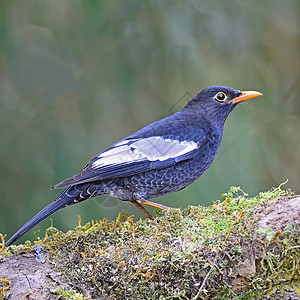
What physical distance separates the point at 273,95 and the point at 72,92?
2.39 m

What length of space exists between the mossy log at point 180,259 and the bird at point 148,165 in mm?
726

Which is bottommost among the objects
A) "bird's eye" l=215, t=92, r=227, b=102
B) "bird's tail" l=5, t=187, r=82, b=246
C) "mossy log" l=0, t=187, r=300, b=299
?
"mossy log" l=0, t=187, r=300, b=299

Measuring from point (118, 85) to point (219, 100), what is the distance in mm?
1304

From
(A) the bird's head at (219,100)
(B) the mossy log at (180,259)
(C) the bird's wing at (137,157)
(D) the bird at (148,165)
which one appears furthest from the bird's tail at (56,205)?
(A) the bird's head at (219,100)

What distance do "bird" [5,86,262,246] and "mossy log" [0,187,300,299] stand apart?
2.38 feet

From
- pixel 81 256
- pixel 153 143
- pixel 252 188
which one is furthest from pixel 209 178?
pixel 81 256

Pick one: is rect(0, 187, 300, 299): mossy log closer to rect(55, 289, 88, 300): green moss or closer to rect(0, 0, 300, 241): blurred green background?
rect(55, 289, 88, 300): green moss

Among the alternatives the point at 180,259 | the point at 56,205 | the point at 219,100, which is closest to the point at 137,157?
the point at 56,205

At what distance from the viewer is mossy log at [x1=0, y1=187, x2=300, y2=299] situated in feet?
8.10

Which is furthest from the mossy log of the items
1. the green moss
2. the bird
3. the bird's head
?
the bird's head

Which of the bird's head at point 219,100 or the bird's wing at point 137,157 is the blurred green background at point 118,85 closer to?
the bird's head at point 219,100

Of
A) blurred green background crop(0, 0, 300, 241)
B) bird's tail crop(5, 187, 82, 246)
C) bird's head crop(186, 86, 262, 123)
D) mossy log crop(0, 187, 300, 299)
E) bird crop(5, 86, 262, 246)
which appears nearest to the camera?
mossy log crop(0, 187, 300, 299)

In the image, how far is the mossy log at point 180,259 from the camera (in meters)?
2.47

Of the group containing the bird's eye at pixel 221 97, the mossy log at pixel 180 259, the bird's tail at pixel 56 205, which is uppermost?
the bird's eye at pixel 221 97
